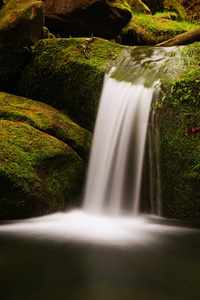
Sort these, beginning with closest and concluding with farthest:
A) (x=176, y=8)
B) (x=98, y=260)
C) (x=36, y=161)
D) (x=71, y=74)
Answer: (x=98, y=260), (x=36, y=161), (x=71, y=74), (x=176, y=8)

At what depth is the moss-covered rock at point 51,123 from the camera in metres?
4.57

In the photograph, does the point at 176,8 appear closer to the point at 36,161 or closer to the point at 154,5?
the point at 154,5

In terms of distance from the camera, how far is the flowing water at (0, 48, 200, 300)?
1966 millimetres

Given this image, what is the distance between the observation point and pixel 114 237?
3.10 m

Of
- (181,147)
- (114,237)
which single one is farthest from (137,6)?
(114,237)

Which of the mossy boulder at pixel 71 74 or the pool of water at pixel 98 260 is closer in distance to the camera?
the pool of water at pixel 98 260

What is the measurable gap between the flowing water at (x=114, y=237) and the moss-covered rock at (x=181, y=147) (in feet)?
0.57

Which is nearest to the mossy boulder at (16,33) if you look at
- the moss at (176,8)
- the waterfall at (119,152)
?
the waterfall at (119,152)

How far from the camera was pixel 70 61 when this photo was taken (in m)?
5.49

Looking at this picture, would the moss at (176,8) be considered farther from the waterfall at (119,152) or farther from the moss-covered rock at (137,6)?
the waterfall at (119,152)

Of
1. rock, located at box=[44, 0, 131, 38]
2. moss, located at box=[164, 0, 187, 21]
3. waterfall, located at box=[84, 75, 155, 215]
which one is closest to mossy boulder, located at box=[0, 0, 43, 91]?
rock, located at box=[44, 0, 131, 38]

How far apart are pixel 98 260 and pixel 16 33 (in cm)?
504

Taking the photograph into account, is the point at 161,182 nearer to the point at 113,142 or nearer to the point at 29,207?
the point at 113,142

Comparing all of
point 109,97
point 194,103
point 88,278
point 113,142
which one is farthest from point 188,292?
point 109,97
